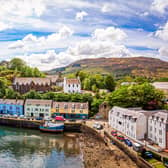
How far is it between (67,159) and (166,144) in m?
13.4

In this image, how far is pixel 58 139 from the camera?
125 feet

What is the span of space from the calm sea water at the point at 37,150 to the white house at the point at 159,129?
36.7 ft

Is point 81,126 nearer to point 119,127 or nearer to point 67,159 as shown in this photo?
point 119,127

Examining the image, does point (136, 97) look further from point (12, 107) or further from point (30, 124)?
point (12, 107)

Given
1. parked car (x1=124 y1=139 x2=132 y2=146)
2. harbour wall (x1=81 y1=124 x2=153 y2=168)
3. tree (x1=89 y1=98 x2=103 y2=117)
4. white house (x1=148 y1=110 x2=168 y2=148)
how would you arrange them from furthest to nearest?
tree (x1=89 y1=98 x2=103 y2=117) → parked car (x1=124 y1=139 x2=132 y2=146) → white house (x1=148 y1=110 x2=168 y2=148) → harbour wall (x1=81 y1=124 x2=153 y2=168)

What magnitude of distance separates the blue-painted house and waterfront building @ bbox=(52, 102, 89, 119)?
873 centimetres

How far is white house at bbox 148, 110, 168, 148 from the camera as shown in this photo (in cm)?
2805

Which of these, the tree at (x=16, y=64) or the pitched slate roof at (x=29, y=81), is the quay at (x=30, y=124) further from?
the tree at (x=16, y=64)

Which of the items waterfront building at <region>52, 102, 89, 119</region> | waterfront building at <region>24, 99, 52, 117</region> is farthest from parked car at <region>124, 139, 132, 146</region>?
waterfront building at <region>24, 99, 52, 117</region>

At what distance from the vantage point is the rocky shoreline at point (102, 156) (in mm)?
26247

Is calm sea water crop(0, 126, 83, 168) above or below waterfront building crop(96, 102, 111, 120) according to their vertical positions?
below

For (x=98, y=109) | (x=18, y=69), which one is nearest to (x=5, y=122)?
(x=98, y=109)

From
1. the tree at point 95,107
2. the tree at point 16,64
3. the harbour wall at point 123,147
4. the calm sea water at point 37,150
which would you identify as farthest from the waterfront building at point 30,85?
the tree at point 16,64

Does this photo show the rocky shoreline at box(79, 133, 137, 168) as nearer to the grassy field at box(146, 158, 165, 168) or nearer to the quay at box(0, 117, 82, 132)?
the grassy field at box(146, 158, 165, 168)
